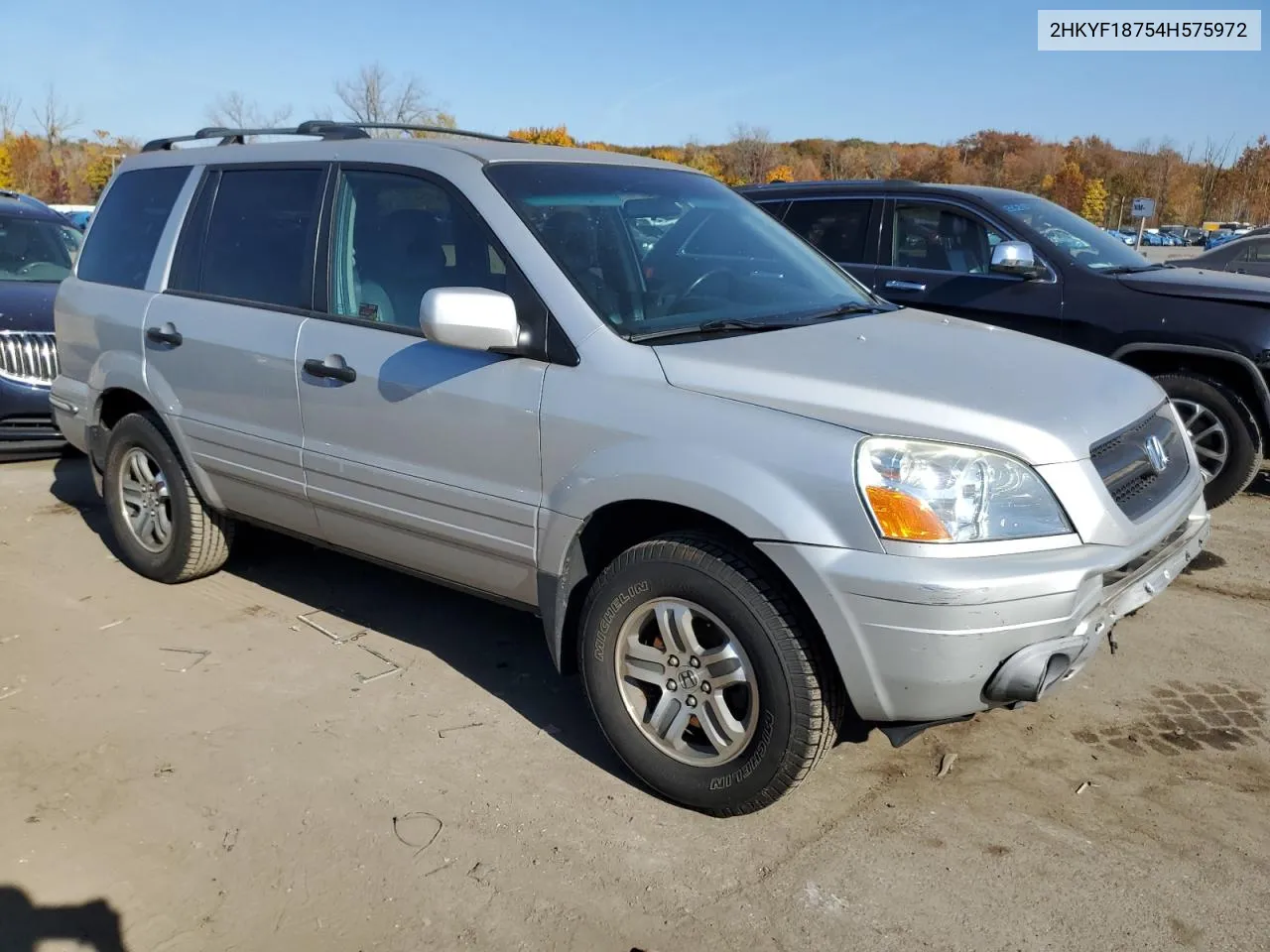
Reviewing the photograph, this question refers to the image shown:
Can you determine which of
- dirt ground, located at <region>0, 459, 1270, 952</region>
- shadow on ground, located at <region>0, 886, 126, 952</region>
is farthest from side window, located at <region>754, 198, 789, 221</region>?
shadow on ground, located at <region>0, 886, 126, 952</region>

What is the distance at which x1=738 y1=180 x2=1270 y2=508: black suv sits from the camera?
19.2ft

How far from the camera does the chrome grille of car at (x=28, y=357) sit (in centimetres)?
690

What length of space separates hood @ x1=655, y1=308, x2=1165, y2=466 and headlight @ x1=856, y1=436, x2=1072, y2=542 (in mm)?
42

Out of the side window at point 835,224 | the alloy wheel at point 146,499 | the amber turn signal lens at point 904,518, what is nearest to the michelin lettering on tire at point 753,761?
the amber turn signal lens at point 904,518

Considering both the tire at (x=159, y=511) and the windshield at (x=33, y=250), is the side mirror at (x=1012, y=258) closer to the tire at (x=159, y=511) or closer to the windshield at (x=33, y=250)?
the tire at (x=159, y=511)

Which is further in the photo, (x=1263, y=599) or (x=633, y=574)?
(x=1263, y=599)

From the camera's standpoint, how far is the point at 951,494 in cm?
260

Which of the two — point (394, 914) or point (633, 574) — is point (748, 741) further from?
point (394, 914)

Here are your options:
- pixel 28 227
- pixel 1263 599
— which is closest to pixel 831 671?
pixel 1263 599

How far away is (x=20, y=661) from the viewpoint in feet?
13.4

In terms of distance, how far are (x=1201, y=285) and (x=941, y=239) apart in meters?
1.55

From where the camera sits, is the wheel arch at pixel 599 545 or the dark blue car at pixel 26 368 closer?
the wheel arch at pixel 599 545

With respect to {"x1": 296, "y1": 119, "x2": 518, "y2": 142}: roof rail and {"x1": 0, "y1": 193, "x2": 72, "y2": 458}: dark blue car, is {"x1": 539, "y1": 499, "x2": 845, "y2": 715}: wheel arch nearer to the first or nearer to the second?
{"x1": 296, "y1": 119, "x2": 518, "y2": 142}: roof rail

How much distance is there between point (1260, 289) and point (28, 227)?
874 centimetres
